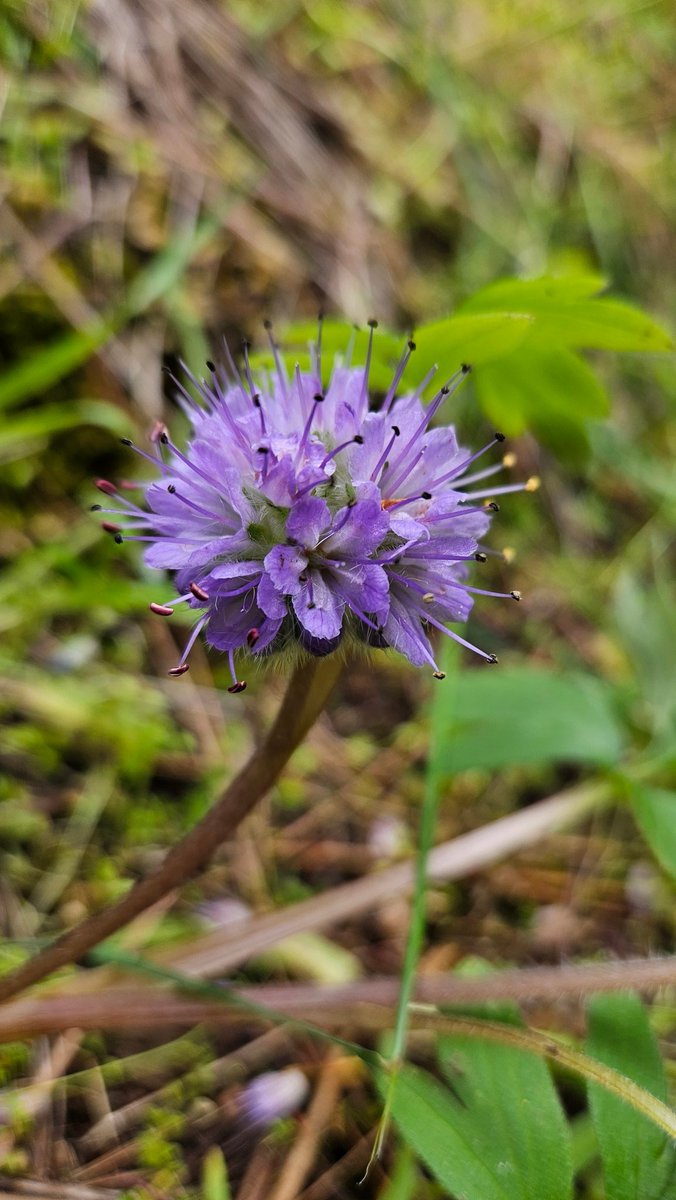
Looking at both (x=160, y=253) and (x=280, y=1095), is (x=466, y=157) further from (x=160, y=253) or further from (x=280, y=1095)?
(x=280, y=1095)

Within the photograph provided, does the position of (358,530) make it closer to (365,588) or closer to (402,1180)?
(365,588)

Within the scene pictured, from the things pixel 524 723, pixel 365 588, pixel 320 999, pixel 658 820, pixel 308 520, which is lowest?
pixel 658 820

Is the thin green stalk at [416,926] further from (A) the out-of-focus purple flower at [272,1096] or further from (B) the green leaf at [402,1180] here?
(A) the out-of-focus purple flower at [272,1096]

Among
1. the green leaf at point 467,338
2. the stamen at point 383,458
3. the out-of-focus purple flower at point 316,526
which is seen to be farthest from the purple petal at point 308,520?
Answer: the green leaf at point 467,338

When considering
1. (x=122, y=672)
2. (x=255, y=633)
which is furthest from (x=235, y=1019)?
(x=122, y=672)

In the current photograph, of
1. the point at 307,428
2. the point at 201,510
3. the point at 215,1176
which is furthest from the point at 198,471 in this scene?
the point at 215,1176

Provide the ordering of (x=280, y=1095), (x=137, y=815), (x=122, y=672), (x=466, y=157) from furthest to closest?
(x=466, y=157) → (x=122, y=672) → (x=137, y=815) → (x=280, y=1095)

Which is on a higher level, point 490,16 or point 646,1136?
point 490,16
